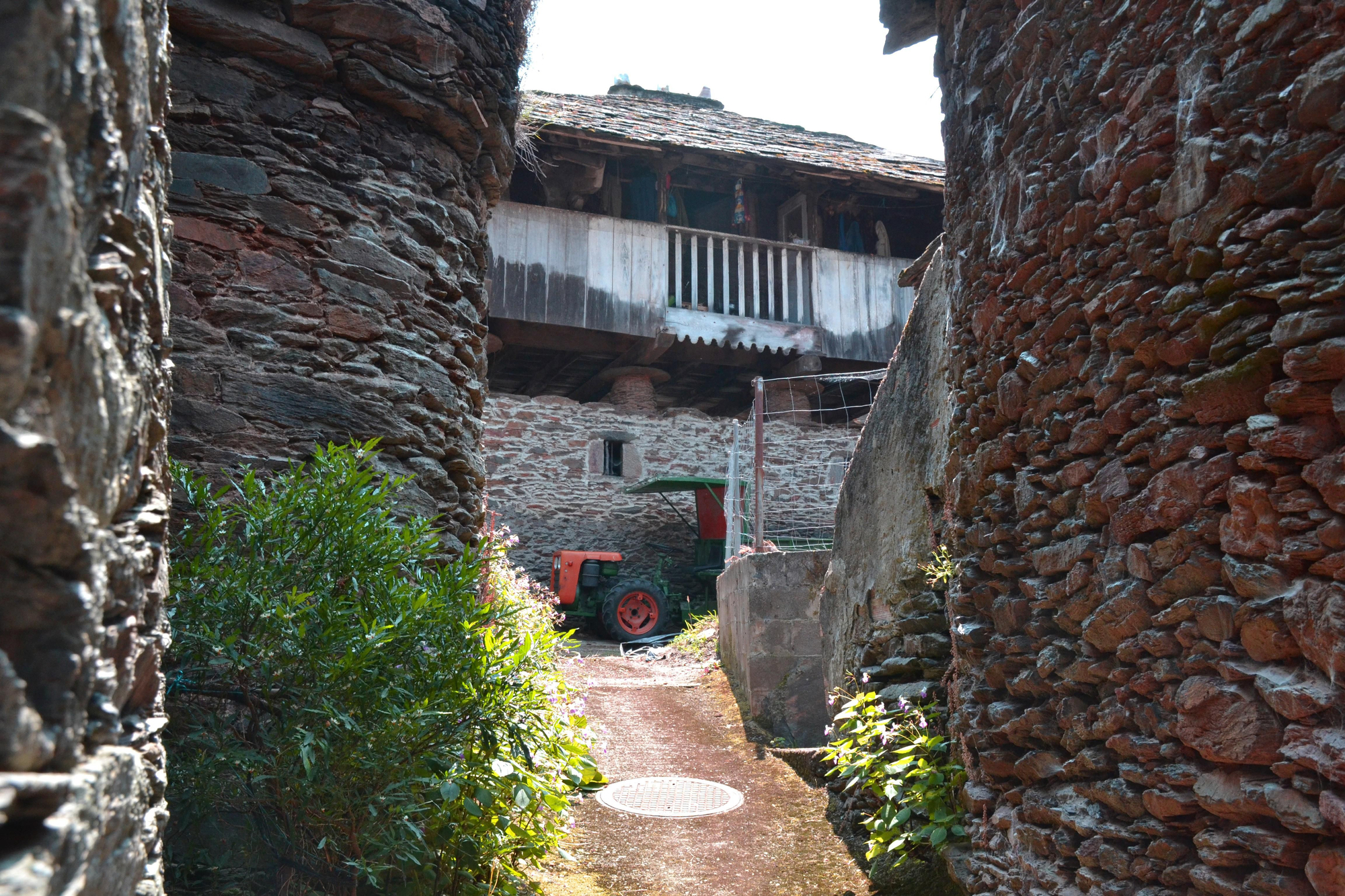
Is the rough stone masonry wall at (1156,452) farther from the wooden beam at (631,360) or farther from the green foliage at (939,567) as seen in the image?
the wooden beam at (631,360)

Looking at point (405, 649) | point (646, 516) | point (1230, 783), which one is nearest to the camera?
point (1230, 783)

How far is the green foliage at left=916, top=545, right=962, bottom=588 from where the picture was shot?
3732 mm

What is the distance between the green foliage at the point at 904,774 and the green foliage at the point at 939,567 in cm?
51

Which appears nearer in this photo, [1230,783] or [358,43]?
[1230,783]

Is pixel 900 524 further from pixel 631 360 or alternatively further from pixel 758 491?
pixel 631 360

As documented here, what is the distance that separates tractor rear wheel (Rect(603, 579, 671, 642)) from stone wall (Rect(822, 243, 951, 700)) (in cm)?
503

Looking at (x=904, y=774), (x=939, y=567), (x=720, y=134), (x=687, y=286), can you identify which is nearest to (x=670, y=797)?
(x=904, y=774)

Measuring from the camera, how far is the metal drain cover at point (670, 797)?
4.57 meters

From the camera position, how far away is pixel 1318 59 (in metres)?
→ 1.86

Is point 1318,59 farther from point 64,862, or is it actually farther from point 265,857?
point 265,857

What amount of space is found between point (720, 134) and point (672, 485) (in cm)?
423

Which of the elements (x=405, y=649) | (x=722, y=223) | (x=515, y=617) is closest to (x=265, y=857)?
(x=405, y=649)

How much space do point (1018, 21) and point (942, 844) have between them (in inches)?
109

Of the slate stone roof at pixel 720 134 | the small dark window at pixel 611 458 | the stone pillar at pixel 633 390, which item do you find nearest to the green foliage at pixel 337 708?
the slate stone roof at pixel 720 134
